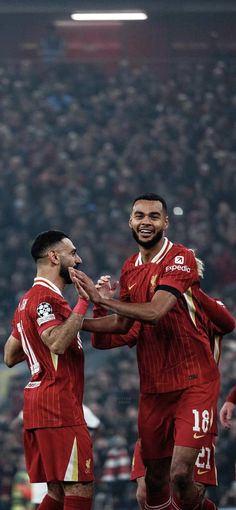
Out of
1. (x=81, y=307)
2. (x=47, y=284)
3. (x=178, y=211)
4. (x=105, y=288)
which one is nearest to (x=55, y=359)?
(x=81, y=307)

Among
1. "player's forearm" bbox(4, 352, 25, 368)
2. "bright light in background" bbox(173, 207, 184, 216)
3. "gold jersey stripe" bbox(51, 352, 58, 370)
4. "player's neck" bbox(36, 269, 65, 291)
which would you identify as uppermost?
"bright light in background" bbox(173, 207, 184, 216)

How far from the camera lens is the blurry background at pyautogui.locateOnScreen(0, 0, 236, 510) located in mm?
13602

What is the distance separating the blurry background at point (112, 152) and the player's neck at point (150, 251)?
5.83m

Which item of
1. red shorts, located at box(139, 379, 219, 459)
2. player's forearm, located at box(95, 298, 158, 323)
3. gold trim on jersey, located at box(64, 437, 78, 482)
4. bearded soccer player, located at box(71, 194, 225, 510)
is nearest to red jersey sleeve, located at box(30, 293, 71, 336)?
player's forearm, located at box(95, 298, 158, 323)

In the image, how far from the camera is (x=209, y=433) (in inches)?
255

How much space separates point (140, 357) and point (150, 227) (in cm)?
85

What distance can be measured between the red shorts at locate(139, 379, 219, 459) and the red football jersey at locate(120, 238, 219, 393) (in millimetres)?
63

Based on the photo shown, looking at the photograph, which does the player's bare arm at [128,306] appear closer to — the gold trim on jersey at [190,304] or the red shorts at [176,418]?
the gold trim on jersey at [190,304]

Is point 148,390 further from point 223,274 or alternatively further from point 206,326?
point 223,274

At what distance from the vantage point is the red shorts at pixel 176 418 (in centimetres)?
637

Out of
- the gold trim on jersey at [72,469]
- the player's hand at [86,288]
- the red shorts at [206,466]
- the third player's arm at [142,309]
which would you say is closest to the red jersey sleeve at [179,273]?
the third player's arm at [142,309]

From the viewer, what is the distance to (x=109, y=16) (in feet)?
69.7

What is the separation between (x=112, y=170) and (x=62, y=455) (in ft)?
42.0

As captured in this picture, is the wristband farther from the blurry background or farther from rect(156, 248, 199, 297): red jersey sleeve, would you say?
the blurry background
